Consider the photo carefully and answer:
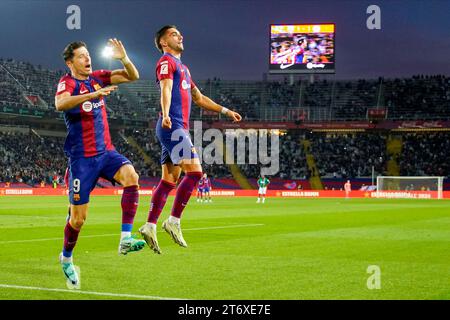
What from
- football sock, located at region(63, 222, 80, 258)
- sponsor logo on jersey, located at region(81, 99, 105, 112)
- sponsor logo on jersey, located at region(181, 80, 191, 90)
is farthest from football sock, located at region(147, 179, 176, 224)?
sponsor logo on jersey, located at region(81, 99, 105, 112)

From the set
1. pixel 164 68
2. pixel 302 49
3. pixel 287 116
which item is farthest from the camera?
pixel 287 116

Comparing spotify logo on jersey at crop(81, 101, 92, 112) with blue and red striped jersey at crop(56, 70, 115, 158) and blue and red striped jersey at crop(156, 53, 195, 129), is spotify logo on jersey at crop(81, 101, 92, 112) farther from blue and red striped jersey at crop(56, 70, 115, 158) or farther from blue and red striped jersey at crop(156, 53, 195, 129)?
blue and red striped jersey at crop(156, 53, 195, 129)

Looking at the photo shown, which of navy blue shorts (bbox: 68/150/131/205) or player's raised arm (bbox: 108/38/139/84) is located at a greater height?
player's raised arm (bbox: 108/38/139/84)

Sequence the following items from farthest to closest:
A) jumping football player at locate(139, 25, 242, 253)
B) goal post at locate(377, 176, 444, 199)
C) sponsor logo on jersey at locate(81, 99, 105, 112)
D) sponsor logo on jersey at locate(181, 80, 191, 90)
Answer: goal post at locate(377, 176, 444, 199)
sponsor logo on jersey at locate(181, 80, 191, 90)
jumping football player at locate(139, 25, 242, 253)
sponsor logo on jersey at locate(81, 99, 105, 112)

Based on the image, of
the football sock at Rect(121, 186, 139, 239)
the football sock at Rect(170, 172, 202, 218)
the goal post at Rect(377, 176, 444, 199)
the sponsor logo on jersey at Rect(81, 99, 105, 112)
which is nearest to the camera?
the sponsor logo on jersey at Rect(81, 99, 105, 112)

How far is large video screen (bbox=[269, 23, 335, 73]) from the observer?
5506 centimetres

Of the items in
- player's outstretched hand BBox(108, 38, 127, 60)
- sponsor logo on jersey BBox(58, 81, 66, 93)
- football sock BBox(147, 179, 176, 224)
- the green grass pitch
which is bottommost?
the green grass pitch

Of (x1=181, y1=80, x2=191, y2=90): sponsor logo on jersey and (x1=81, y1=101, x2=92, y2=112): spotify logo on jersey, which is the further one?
(x1=181, y1=80, x2=191, y2=90): sponsor logo on jersey

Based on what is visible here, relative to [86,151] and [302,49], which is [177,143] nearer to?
[86,151]

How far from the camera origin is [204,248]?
13.1 metres

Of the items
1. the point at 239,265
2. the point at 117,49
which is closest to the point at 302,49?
the point at 239,265

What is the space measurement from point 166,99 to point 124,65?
2.09 feet

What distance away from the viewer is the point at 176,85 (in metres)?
8.31
